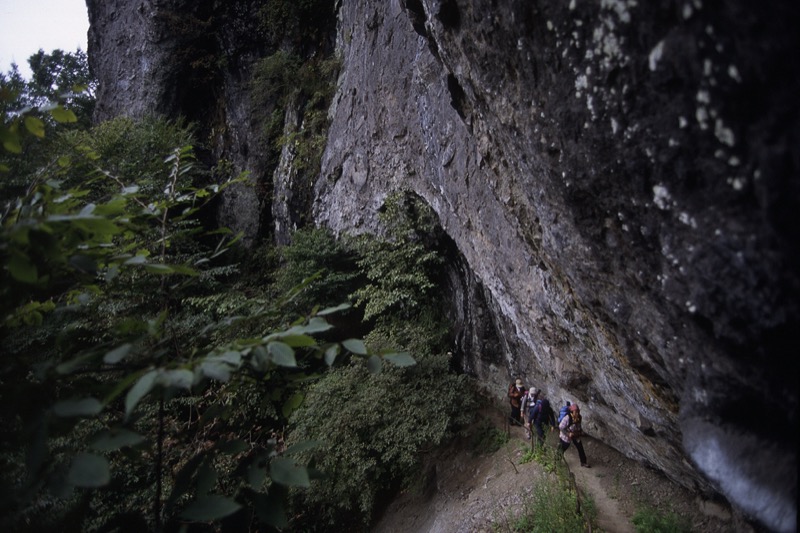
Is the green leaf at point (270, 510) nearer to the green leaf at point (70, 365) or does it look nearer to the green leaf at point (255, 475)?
the green leaf at point (255, 475)

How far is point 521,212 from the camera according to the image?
4.29 m

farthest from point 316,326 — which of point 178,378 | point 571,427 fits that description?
point 571,427

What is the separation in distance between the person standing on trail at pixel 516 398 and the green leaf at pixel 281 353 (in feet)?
25.3

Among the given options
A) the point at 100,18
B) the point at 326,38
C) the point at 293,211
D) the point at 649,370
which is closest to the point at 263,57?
the point at 326,38

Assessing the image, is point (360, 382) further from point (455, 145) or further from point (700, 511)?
point (700, 511)

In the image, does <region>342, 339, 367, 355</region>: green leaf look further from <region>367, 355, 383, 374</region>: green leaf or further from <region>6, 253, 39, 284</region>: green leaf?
<region>6, 253, 39, 284</region>: green leaf

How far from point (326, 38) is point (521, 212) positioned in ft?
36.3

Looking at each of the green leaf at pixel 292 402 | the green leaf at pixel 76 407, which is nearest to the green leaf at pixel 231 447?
the green leaf at pixel 292 402

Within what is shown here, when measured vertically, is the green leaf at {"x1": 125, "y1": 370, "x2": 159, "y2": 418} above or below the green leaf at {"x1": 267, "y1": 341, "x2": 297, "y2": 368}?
below

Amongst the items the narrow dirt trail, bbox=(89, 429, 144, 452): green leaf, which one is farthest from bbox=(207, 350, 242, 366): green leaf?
the narrow dirt trail

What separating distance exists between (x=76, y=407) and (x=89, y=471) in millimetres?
162

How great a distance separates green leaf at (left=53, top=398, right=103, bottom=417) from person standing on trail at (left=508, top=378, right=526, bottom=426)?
8023 millimetres

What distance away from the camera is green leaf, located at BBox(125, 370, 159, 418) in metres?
0.97

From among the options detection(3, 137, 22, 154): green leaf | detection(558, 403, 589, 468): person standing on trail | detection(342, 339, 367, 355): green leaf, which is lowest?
detection(558, 403, 589, 468): person standing on trail
